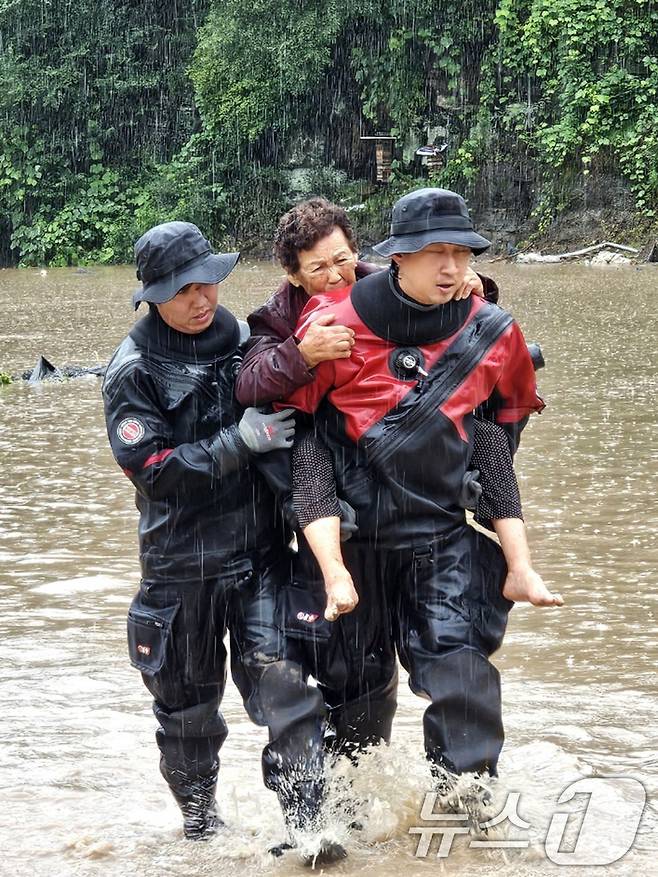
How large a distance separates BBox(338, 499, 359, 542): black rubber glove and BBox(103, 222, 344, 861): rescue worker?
0.70ft

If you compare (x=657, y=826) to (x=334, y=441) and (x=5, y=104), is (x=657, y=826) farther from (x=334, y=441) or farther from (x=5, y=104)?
(x=5, y=104)

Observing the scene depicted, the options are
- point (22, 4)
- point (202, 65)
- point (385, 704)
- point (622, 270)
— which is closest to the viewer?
point (385, 704)

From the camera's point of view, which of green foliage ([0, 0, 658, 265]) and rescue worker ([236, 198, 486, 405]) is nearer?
rescue worker ([236, 198, 486, 405])

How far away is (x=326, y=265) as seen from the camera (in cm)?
348

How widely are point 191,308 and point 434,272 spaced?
2.09 ft

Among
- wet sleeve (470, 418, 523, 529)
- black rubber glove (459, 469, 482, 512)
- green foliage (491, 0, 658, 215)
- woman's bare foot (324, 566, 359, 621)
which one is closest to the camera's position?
woman's bare foot (324, 566, 359, 621)

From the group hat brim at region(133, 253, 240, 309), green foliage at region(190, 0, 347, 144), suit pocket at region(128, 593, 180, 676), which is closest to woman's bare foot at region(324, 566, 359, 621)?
suit pocket at region(128, 593, 180, 676)

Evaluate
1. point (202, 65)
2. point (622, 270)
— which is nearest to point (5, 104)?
point (202, 65)

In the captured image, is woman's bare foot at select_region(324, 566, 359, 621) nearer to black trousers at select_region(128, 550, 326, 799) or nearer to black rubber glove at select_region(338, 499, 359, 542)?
black rubber glove at select_region(338, 499, 359, 542)

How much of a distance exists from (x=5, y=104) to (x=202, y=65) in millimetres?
6286

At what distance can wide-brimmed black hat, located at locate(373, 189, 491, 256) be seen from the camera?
10.5 ft

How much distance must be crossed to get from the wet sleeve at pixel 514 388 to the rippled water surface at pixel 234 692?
38.0 inches

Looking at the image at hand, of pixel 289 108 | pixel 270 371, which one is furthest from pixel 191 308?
pixel 289 108

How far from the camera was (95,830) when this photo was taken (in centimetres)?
380
